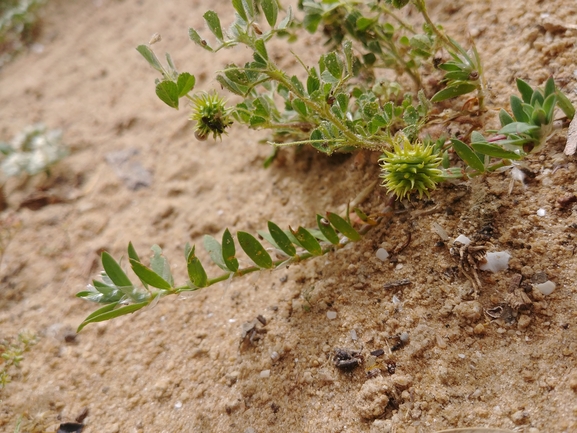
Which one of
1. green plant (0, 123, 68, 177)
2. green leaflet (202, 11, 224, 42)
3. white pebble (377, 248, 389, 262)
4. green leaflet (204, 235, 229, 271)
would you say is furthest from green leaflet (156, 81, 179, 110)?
green plant (0, 123, 68, 177)

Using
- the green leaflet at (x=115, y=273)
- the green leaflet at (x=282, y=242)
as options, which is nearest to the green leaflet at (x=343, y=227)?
the green leaflet at (x=282, y=242)

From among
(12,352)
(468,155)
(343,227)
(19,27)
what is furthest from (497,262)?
(19,27)

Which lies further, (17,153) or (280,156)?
(17,153)

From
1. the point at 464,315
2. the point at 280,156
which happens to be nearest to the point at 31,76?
the point at 280,156

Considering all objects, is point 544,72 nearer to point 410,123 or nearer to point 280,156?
point 410,123

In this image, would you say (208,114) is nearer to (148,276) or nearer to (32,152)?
(148,276)

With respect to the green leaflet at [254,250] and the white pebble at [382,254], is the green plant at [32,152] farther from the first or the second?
the white pebble at [382,254]

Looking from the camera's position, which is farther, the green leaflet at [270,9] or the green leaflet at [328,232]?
the green leaflet at [328,232]
